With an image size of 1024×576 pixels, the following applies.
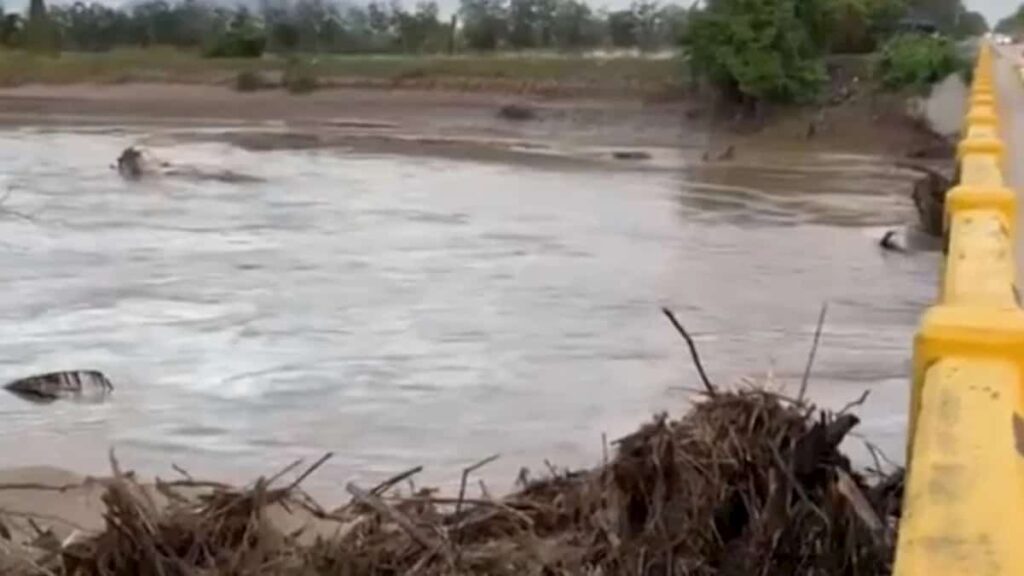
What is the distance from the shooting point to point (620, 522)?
17.9 ft

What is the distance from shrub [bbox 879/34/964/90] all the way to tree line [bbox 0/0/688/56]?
1521cm

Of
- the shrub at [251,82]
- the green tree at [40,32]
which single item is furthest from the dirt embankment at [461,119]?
the green tree at [40,32]

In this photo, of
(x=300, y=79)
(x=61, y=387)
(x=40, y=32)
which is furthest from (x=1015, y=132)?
(x=40, y=32)

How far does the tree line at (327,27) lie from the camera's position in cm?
6519

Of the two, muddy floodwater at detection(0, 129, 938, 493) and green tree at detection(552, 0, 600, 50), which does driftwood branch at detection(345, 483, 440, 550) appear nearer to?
muddy floodwater at detection(0, 129, 938, 493)

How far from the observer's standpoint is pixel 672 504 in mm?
5348

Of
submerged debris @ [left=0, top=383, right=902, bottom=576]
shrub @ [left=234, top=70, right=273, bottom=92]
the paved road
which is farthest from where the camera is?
shrub @ [left=234, top=70, right=273, bottom=92]

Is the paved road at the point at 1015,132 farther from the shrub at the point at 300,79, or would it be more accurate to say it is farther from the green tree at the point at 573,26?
the green tree at the point at 573,26

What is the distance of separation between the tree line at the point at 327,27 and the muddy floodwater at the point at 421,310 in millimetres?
28991

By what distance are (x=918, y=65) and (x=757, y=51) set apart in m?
4.36

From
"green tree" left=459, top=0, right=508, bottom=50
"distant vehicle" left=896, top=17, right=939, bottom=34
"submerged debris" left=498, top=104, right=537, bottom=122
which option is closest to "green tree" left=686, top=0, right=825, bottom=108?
"submerged debris" left=498, top=104, right=537, bottom=122

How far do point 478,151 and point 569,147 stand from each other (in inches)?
111

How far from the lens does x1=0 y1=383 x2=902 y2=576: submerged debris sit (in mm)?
5133

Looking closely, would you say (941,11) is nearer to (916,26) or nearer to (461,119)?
(916,26)
